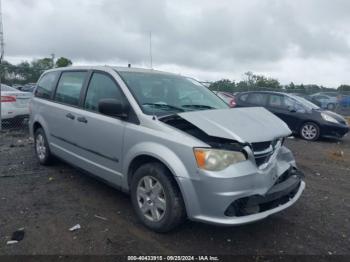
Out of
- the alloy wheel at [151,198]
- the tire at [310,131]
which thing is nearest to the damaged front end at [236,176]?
the alloy wheel at [151,198]

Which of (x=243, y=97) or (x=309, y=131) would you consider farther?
(x=243, y=97)

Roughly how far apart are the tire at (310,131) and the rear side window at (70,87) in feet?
24.9

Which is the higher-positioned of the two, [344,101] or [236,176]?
[236,176]

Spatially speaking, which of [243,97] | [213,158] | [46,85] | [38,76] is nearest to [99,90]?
[46,85]

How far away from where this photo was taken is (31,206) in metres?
4.16

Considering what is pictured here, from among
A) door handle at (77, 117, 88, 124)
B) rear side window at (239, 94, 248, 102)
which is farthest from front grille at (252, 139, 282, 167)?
rear side window at (239, 94, 248, 102)

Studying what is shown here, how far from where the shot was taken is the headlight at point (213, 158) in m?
2.97

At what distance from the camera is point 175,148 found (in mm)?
3158

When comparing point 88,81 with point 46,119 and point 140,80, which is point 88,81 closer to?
point 140,80

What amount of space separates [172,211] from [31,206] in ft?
6.84

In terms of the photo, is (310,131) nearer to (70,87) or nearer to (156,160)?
(70,87)

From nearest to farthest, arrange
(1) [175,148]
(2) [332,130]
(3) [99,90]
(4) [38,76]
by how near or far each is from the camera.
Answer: (1) [175,148] < (3) [99,90] < (2) [332,130] < (4) [38,76]

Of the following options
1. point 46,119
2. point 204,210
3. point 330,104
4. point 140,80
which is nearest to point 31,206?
point 46,119

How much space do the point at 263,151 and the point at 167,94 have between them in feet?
4.88
